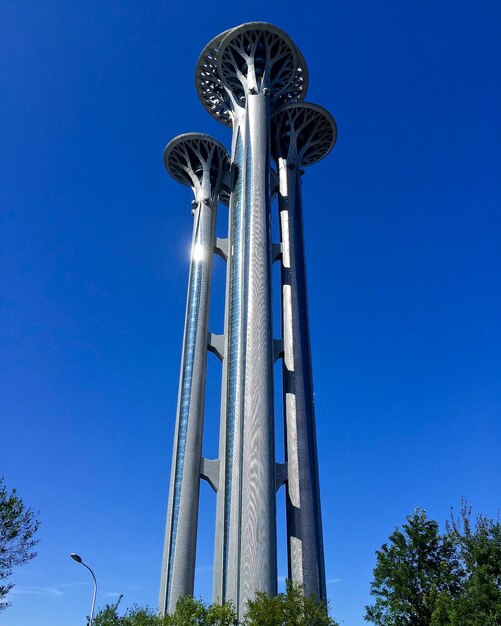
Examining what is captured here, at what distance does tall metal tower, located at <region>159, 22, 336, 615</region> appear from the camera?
47.0 m

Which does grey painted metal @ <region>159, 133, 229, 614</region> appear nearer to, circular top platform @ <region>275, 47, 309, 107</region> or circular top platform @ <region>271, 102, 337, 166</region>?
circular top platform @ <region>271, 102, 337, 166</region>

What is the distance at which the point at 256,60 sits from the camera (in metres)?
73.1

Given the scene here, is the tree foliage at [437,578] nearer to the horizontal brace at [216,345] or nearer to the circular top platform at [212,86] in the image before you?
the horizontal brace at [216,345]

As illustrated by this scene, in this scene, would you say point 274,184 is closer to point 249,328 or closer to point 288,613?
point 249,328

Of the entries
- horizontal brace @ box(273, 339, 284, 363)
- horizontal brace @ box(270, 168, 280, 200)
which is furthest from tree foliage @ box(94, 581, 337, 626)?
horizontal brace @ box(270, 168, 280, 200)

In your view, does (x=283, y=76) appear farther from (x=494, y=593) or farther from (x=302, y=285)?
(x=494, y=593)

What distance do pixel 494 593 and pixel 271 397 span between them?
22.5m

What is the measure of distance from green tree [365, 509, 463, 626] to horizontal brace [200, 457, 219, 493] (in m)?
19.1

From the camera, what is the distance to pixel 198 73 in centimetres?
7712

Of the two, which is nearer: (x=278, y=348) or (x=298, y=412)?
(x=298, y=412)

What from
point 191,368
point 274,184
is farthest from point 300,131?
point 191,368

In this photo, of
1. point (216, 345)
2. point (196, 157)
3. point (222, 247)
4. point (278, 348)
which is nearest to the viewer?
point (278, 348)

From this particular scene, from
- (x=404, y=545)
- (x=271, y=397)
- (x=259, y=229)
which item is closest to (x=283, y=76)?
(x=259, y=229)

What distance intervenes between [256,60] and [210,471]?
51.2m
